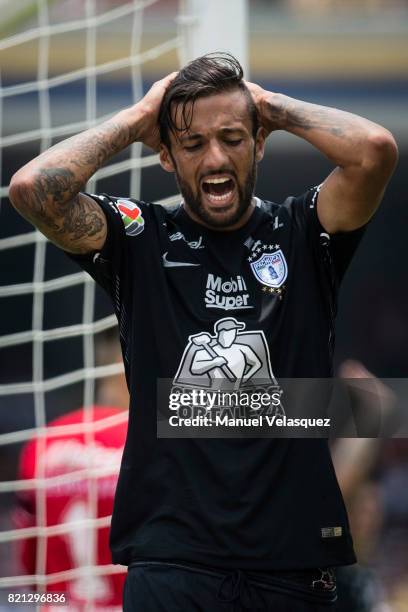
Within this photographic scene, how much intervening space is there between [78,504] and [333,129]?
1934 millimetres

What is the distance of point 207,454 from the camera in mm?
2936

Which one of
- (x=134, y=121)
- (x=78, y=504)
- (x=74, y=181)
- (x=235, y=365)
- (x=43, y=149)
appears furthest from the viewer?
(x=43, y=149)

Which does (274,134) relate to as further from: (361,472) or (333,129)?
(333,129)

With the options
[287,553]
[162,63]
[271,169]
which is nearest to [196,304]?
[287,553]

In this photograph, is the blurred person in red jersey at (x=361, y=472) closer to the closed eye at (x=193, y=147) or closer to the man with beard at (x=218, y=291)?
the man with beard at (x=218, y=291)

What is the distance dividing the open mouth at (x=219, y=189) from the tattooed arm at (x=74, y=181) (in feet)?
0.95

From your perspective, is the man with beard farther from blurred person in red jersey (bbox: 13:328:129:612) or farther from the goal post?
blurred person in red jersey (bbox: 13:328:129:612)

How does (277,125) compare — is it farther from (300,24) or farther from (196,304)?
(300,24)

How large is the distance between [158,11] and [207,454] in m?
9.71

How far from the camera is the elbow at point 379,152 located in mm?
3119

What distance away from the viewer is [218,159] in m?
3.08

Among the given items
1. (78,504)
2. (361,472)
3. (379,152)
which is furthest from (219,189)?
(361,472)

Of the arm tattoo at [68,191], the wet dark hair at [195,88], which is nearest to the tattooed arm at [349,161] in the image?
the wet dark hair at [195,88]

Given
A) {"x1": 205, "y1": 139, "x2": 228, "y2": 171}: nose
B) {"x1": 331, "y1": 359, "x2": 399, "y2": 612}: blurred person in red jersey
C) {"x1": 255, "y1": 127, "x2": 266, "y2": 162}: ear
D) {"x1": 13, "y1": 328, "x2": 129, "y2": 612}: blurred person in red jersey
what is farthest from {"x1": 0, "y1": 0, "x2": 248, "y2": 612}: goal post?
{"x1": 331, "y1": 359, "x2": 399, "y2": 612}: blurred person in red jersey
